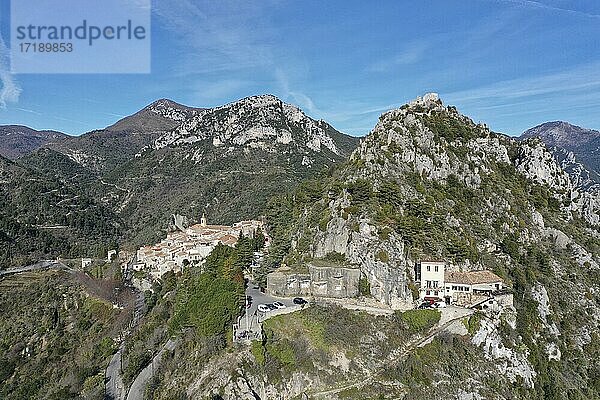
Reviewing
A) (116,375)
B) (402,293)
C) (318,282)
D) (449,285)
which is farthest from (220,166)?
(402,293)

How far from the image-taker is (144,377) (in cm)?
3781

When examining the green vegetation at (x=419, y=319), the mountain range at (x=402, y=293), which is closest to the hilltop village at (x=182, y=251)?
the mountain range at (x=402, y=293)

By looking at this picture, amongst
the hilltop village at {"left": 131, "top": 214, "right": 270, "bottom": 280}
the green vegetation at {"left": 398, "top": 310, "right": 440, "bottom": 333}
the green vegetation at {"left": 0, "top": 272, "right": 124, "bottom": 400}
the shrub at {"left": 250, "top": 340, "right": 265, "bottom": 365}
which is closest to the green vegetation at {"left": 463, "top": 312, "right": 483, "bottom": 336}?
the green vegetation at {"left": 398, "top": 310, "right": 440, "bottom": 333}

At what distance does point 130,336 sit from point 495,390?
32.7m

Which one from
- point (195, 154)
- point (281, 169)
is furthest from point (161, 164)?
point (281, 169)

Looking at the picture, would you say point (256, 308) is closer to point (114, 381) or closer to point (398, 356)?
point (398, 356)

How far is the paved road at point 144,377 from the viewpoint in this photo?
3597cm

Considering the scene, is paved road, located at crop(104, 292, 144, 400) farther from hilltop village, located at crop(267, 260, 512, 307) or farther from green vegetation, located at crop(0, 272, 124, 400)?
hilltop village, located at crop(267, 260, 512, 307)

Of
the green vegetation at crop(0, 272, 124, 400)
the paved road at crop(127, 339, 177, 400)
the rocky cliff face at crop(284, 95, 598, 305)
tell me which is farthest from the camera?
the green vegetation at crop(0, 272, 124, 400)

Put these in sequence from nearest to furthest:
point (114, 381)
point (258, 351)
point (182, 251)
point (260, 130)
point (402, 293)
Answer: point (258, 351) → point (402, 293) → point (114, 381) → point (182, 251) → point (260, 130)

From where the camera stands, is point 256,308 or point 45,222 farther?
point 45,222

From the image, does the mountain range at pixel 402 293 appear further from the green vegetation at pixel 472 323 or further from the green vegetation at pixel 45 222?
the green vegetation at pixel 45 222

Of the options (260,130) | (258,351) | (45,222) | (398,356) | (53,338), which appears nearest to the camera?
(258,351)

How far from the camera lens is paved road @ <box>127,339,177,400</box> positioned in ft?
118
